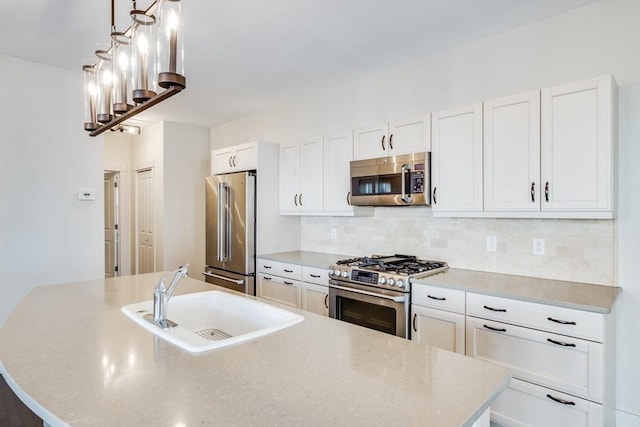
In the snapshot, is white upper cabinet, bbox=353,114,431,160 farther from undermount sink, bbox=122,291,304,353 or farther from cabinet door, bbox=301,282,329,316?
undermount sink, bbox=122,291,304,353

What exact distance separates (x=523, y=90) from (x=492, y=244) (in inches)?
44.2

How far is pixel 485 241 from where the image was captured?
111 inches

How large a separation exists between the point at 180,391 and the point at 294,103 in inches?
150

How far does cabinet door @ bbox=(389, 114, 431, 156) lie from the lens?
2.86 meters

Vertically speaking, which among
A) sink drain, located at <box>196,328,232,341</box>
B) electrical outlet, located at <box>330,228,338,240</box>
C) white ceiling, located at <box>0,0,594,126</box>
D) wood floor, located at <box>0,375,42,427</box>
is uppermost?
white ceiling, located at <box>0,0,594,126</box>

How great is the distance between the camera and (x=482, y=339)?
7.36 ft

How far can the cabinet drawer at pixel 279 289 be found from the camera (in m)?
3.51

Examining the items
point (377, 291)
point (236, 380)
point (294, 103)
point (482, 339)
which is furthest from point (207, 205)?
point (236, 380)

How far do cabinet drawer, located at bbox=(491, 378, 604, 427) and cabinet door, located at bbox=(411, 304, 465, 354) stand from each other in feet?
1.18

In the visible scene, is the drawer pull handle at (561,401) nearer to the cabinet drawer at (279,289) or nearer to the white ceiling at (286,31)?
the cabinet drawer at (279,289)

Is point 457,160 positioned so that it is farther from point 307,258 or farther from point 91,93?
point 91,93

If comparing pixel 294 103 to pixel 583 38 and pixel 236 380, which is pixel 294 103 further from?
pixel 236 380

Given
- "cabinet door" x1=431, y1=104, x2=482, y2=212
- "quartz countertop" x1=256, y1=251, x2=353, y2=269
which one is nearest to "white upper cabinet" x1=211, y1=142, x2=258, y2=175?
"quartz countertop" x1=256, y1=251, x2=353, y2=269

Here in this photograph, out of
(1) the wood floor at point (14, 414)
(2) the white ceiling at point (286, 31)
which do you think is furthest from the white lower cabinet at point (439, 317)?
(1) the wood floor at point (14, 414)
